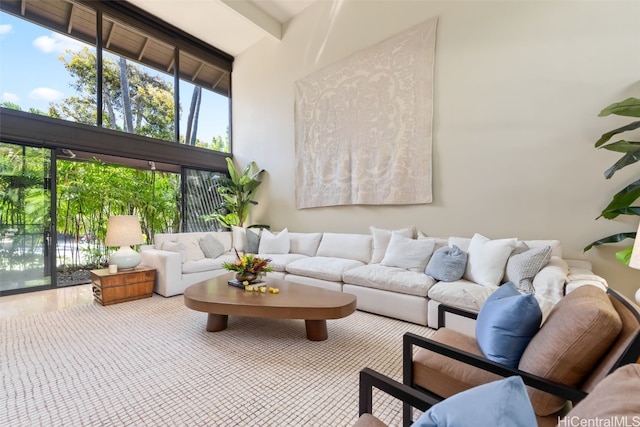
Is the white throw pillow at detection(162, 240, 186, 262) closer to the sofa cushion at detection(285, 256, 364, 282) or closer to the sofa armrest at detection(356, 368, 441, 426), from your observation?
the sofa cushion at detection(285, 256, 364, 282)

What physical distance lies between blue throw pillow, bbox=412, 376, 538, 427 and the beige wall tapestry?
10.8 ft

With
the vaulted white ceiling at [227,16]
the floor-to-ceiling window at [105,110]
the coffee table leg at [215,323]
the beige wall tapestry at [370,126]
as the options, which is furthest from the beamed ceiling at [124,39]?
the coffee table leg at [215,323]

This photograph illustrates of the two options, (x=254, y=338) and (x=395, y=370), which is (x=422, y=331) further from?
(x=254, y=338)

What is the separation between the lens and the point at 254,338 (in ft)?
8.23

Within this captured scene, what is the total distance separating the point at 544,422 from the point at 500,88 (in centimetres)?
335

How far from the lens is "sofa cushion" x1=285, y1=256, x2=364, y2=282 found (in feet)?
11.6

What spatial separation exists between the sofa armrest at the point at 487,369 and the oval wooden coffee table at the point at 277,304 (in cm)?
93

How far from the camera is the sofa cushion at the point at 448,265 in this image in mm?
2869

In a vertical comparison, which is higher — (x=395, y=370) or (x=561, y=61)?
(x=561, y=61)

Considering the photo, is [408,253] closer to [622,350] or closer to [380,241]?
[380,241]

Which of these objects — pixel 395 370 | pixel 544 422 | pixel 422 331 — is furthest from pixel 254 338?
pixel 544 422

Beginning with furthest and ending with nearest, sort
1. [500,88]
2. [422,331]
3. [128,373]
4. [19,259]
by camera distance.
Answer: [19,259]
[500,88]
[422,331]
[128,373]

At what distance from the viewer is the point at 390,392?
97 cm

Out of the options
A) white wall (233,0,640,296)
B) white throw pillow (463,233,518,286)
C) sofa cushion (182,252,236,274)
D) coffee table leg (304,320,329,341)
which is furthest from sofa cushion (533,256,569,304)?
sofa cushion (182,252,236,274)
